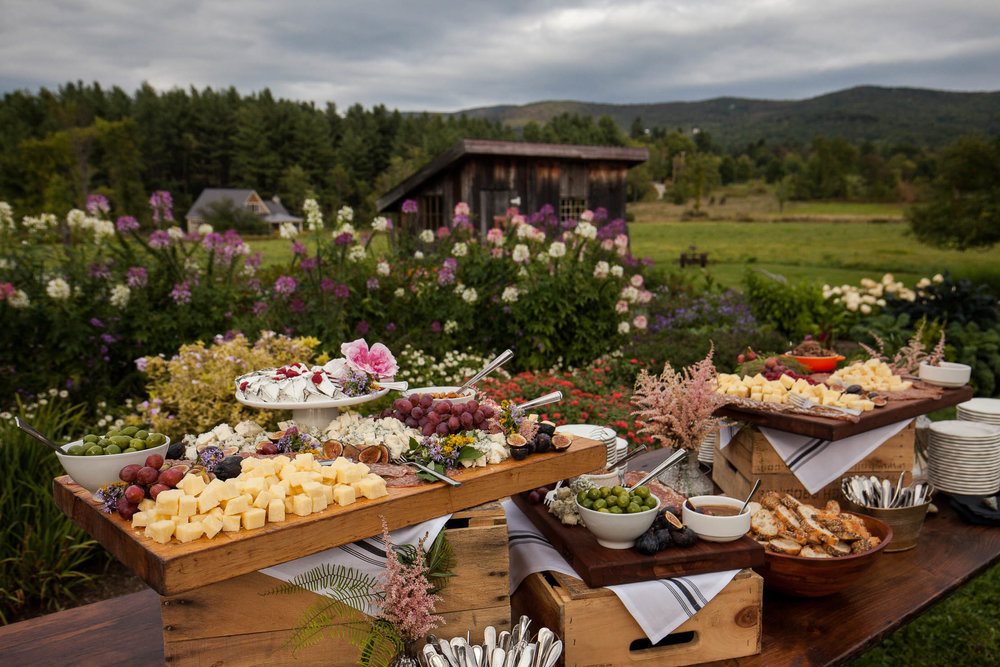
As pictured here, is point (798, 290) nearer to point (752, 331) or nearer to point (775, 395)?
point (752, 331)

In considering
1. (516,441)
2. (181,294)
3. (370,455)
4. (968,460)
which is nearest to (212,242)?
(181,294)

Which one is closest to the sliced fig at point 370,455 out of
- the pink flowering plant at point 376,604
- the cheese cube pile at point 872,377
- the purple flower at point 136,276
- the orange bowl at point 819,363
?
the pink flowering plant at point 376,604

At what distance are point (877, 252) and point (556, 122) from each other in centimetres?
2319

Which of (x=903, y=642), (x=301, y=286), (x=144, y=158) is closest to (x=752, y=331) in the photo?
(x=903, y=642)

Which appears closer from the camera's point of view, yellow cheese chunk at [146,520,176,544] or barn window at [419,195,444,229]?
yellow cheese chunk at [146,520,176,544]

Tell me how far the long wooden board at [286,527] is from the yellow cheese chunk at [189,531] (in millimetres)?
13

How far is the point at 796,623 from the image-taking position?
2205mm

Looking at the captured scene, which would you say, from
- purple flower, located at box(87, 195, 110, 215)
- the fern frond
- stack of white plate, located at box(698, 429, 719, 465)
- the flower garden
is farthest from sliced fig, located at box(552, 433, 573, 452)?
purple flower, located at box(87, 195, 110, 215)

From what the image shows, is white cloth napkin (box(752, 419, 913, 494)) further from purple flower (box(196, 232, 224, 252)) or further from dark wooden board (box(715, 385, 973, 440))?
purple flower (box(196, 232, 224, 252))

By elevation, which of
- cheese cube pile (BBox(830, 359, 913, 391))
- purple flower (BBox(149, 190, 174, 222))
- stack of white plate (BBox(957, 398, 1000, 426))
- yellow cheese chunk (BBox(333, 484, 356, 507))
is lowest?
Answer: stack of white plate (BBox(957, 398, 1000, 426))

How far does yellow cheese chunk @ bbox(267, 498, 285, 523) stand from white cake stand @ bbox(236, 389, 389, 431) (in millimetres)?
509

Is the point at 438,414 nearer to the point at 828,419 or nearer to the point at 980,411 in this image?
the point at 828,419

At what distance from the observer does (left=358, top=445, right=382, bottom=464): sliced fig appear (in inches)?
79.0

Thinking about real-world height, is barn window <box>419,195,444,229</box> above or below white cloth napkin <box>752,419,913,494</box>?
above
